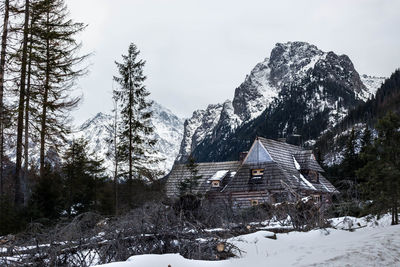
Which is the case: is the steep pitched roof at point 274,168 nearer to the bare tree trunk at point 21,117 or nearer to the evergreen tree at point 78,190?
the evergreen tree at point 78,190

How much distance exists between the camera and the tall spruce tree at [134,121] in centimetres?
2661

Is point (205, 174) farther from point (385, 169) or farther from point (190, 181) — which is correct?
point (385, 169)

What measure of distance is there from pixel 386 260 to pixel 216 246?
266 cm

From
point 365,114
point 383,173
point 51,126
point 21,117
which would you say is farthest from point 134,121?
point 365,114

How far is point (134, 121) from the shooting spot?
26906 mm

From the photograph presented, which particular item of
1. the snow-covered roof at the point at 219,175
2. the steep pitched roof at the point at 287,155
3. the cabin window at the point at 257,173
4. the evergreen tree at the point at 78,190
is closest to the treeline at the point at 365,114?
the snow-covered roof at the point at 219,175

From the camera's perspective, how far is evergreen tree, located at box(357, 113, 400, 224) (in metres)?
16.0

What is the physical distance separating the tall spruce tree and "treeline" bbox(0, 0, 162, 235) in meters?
0.05

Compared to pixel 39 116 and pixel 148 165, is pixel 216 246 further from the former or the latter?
pixel 148 165

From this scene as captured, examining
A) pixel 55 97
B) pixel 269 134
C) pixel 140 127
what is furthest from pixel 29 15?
pixel 269 134

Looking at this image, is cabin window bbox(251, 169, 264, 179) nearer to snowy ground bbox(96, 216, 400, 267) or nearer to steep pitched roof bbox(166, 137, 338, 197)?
steep pitched roof bbox(166, 137, 338, 197)

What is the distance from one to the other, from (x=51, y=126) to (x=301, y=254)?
54.9 feet

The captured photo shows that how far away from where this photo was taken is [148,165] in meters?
27.0

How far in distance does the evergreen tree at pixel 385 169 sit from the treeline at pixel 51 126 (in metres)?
9.34
